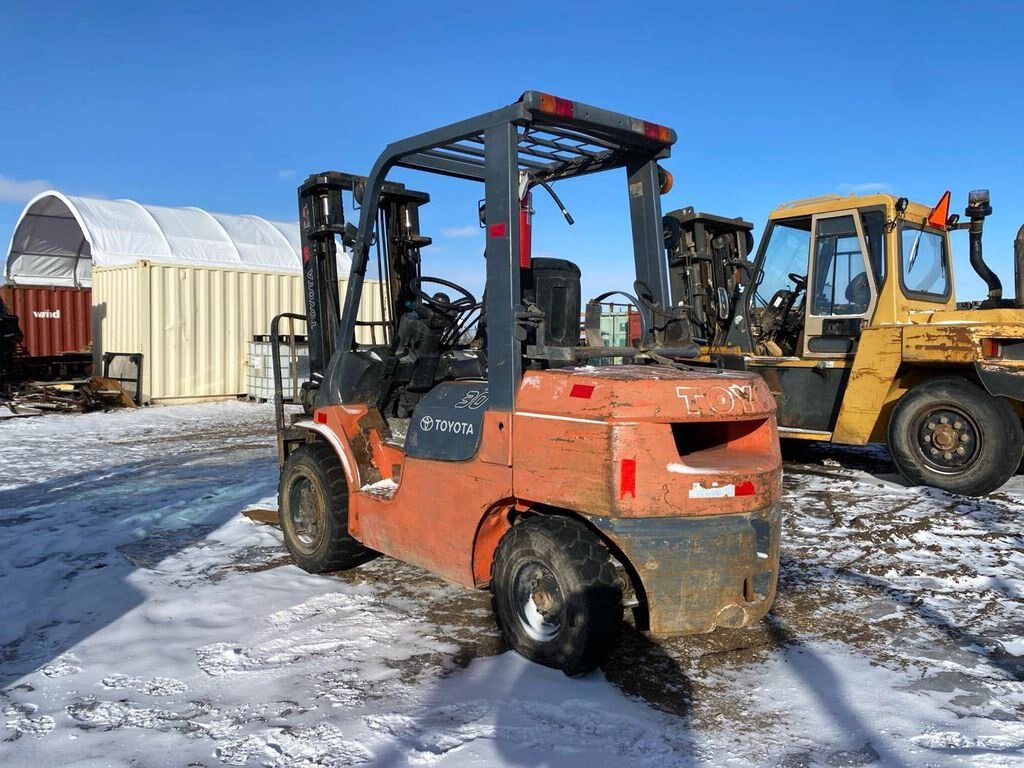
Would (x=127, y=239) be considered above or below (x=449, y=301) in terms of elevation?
above

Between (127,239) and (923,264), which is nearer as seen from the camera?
(923,264)

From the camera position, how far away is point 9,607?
4.70 metres

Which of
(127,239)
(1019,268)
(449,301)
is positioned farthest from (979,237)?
(127,239)

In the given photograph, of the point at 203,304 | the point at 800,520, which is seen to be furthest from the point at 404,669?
the point at 203,304

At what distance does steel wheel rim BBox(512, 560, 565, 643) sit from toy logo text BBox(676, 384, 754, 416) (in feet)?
3.23

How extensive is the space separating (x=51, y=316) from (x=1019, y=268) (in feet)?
62.3

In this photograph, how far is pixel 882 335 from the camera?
7.80 meters

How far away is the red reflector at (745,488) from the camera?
12.1 feet

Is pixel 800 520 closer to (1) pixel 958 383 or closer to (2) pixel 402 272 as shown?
(1) pixel 958 383

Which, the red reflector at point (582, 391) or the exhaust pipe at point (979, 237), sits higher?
the exhaust pipe at point (979, 237)

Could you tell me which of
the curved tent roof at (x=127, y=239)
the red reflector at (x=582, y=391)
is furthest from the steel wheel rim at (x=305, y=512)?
the curved tent roof at (x=127, y=239)

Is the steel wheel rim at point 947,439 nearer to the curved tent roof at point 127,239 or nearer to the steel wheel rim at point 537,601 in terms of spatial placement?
the steel wheel rim at point 537,601

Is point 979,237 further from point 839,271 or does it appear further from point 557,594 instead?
point 557,594

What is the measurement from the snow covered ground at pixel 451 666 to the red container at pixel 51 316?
14.1m
